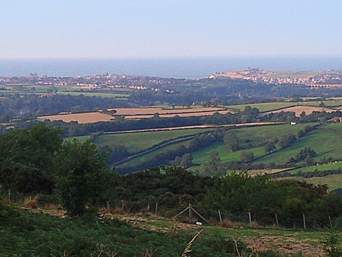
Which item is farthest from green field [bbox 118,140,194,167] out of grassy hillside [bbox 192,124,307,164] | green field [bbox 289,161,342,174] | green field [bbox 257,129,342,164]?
green field [bbox 289,161,342,174]

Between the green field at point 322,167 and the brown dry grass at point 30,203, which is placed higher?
the brown dry grass at point 30,203

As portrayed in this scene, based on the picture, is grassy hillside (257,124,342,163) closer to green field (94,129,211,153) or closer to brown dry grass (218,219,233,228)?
green field (94,129,211,153)

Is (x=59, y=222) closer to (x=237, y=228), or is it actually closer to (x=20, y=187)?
(x=237, y=228)

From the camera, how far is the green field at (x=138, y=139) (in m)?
59.3

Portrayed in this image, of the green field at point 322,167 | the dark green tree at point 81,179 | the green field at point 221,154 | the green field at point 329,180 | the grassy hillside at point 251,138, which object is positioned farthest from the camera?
the grassy hillside at point 251,138

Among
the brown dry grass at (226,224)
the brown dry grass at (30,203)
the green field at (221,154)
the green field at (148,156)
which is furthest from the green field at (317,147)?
the brown dry grass at (30,203)

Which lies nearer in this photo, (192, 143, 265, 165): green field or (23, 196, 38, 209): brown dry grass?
(23, 196, 38, 209): brown dry grass

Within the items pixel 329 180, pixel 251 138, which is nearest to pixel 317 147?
pixel 251 138

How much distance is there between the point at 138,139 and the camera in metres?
62.1

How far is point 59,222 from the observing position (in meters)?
10.7

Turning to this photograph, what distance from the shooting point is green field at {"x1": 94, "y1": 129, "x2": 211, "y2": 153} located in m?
59.3

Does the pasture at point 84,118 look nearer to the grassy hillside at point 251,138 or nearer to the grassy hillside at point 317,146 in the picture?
the grassy hillside at point 251,138

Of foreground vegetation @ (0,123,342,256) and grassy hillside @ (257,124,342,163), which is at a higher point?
foreground vegetation @ (0,123,342,256)

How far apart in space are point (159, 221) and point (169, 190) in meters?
8.27
